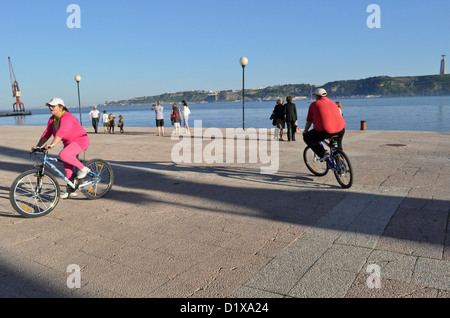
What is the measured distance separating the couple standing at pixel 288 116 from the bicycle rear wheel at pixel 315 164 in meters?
5.78

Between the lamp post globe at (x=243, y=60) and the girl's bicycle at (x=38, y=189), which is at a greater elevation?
the lamp post globe at (x=243, y=60)

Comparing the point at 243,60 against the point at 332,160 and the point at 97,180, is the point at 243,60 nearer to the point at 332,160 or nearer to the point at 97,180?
the point at 332,160

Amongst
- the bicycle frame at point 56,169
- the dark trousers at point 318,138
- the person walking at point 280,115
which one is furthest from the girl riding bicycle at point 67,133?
the person walking at point 280,115

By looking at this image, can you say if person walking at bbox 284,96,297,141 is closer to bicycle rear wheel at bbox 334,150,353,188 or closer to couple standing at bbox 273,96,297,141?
couple standing at bbox 273,96,297,141

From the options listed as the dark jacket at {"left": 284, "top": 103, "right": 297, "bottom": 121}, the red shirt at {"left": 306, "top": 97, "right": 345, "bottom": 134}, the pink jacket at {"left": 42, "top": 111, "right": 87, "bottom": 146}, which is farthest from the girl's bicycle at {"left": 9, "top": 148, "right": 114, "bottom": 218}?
the dark jacket at {"left": 284, "top": 103, "right": 297, "bottom": 121}

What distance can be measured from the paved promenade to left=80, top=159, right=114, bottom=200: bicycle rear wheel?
0.16 meters

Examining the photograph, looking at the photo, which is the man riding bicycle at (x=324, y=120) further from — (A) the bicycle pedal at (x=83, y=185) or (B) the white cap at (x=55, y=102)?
(B) the white cap at (x=55, y=102)

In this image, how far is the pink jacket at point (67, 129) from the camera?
5.18 metres

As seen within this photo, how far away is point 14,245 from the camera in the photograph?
3.95 meters

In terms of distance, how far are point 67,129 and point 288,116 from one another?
935 cm

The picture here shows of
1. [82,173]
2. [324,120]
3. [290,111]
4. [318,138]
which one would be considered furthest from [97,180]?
[290,111]

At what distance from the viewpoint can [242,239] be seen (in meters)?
3.98

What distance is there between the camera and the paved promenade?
2955 mm
